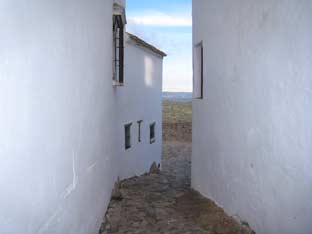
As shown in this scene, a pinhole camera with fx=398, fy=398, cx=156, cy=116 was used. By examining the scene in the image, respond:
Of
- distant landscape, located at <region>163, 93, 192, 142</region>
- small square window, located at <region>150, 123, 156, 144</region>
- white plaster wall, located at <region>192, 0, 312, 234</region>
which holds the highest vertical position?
white plaster wall, located at <region>192, 0, 312, 234</region>

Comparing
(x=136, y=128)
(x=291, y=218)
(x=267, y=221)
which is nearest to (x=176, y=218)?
(x=267, y=221)

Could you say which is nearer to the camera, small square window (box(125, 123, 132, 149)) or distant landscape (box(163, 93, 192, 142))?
small square window (box(125, 123, 132, 149))

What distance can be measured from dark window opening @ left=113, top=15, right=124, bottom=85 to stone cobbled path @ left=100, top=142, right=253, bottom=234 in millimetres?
2292

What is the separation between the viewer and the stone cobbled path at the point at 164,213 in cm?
525

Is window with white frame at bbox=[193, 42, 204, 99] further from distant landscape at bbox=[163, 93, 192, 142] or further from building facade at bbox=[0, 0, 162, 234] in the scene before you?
distant landscape at bbox=[163, 93, 192, 142]

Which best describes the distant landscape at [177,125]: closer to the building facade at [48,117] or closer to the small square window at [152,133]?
the small square window at [152,133]

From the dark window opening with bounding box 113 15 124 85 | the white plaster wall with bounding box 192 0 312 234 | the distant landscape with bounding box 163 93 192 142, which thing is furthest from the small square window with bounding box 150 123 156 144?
the distant landscape with bounding box 163 93 192 142

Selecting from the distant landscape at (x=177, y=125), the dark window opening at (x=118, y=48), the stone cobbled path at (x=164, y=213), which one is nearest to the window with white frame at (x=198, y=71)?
the dark window opening at (x=118, y=48)

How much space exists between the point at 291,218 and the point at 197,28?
4651 mm

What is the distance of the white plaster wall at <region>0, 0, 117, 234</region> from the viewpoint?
1.92 metres

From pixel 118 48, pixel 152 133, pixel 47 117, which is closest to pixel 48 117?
pixel 47 117

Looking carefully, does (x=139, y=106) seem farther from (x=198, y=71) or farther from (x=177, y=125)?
(x=177, y=125)

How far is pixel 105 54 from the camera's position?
595cm

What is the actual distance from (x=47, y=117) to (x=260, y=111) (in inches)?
95.5
